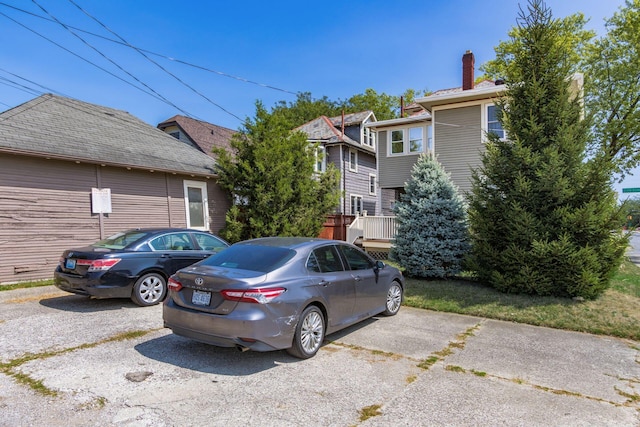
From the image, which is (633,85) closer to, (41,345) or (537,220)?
(537,220)

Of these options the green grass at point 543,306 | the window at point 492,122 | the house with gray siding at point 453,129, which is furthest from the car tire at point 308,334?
the window at point 492,122

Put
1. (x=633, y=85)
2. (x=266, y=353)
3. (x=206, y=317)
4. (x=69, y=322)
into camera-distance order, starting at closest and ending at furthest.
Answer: (x=206, y=317)
(x=266, y=353)
(x=69, y=322)
(x=633, y=85)

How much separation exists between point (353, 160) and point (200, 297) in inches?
864

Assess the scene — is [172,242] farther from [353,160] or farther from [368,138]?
[368,138]

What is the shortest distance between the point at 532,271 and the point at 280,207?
781 centimetres

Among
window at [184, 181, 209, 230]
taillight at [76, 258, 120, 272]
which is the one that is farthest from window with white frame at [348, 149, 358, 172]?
taillight at [76, 258, 120, 272]

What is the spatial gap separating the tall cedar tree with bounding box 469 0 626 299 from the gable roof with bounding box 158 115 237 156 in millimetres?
17036

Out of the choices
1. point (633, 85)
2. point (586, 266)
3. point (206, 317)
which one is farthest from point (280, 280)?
point (633, 85)

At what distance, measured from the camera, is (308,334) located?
4.67 metres

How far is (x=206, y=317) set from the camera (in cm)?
429

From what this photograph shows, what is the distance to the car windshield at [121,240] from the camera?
7.14 m

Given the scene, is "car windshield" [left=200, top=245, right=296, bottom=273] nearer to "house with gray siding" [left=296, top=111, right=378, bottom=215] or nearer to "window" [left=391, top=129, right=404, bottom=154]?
"window" [left=391, top=129, right=404, bottom=154]

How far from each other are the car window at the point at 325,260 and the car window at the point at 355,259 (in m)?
0.25

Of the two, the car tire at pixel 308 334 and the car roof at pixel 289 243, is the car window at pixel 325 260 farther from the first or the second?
the car tire at pixel 308 334
